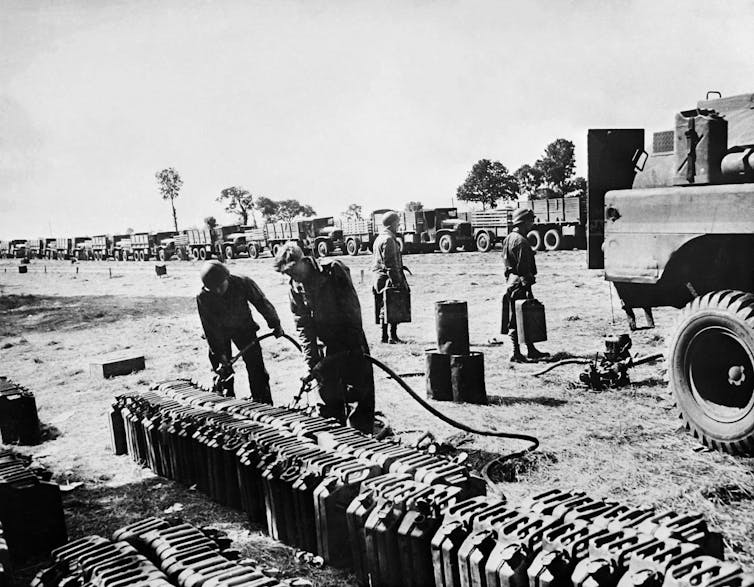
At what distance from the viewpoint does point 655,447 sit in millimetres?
5906

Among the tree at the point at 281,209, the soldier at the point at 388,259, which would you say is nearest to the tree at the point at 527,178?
the tree at the point at 281,209

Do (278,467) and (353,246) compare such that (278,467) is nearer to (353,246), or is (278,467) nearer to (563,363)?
(563,363)

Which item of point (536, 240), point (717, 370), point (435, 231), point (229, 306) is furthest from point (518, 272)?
point (435, 231)

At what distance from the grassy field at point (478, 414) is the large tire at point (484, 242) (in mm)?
10429

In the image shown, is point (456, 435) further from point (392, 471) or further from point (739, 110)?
point (739, 110)

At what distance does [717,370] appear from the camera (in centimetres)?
589

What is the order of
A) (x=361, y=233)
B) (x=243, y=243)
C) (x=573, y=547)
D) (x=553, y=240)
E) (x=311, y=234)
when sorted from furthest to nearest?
(x=243, y=243) < (x=311, y=234) < (x=361, y=233) < (x=553, y=240) < (x=573, y=547)

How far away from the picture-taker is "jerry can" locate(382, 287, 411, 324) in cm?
1139

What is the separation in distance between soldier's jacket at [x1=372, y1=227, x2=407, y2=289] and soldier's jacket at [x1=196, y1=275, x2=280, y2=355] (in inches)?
147

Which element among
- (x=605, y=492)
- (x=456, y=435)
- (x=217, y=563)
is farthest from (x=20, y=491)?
(x=605, y=492)

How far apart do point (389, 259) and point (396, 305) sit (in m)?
0.89

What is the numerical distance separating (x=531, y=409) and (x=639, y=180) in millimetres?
2704

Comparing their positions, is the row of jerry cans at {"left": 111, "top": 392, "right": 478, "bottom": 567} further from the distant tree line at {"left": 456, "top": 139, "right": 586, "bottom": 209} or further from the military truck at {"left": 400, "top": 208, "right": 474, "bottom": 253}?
the distant tree line at {"left": 456, "top": 139, "right": 586, "bottom": 209}

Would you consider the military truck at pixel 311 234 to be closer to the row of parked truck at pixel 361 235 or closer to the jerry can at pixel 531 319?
the row of parked truck at pixel 361 235
